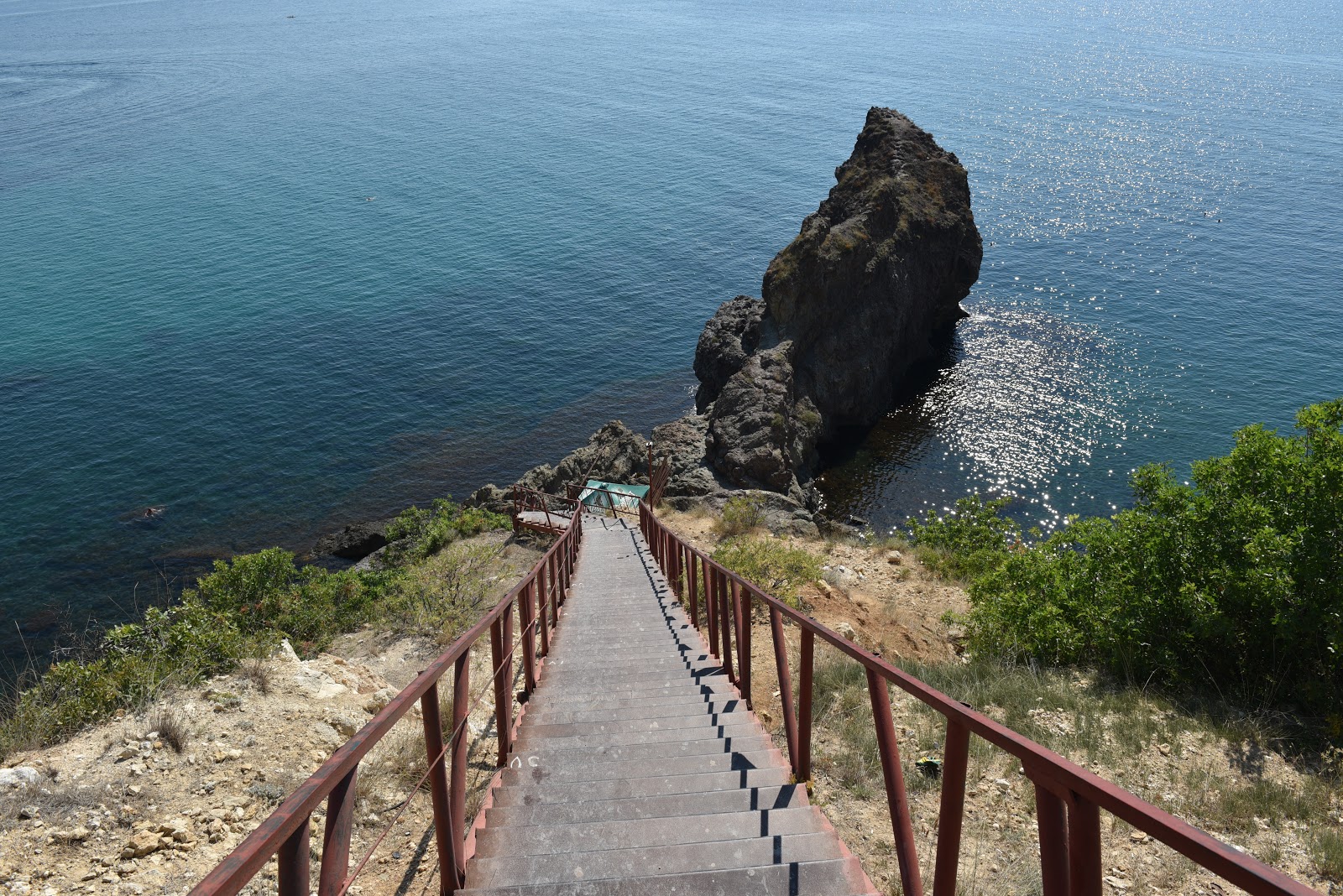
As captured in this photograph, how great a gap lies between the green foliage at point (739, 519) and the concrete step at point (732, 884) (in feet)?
51.4

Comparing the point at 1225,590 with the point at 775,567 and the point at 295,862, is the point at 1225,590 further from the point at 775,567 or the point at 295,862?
the point at 295,862

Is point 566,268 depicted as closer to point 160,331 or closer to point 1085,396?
point 160,331

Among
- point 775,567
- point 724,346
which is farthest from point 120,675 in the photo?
point 724,346

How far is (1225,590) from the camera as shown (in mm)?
8328

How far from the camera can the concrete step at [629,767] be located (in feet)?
16.5

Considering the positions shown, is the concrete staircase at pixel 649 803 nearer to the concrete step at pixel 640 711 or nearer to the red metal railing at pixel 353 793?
the concrete step at pixel 640 711

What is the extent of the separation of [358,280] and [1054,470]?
40.0 m

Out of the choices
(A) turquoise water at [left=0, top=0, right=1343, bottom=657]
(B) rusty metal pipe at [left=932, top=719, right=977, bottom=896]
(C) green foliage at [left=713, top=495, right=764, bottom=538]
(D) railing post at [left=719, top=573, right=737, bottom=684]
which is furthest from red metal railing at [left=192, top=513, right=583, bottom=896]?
(A) turquoise water at [left=0, top=0, right=1343, bottom=657]

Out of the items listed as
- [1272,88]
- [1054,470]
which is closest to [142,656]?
[1054,470]

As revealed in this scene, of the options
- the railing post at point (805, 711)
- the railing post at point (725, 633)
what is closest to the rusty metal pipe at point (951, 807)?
the railing post at point (805, 711)

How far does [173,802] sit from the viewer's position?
6039 mm

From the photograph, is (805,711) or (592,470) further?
(592,470)

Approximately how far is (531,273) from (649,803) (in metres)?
50.3

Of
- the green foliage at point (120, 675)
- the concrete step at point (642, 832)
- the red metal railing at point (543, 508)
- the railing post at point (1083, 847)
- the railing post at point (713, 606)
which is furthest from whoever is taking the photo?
the red metal railing at point (543, 508)
